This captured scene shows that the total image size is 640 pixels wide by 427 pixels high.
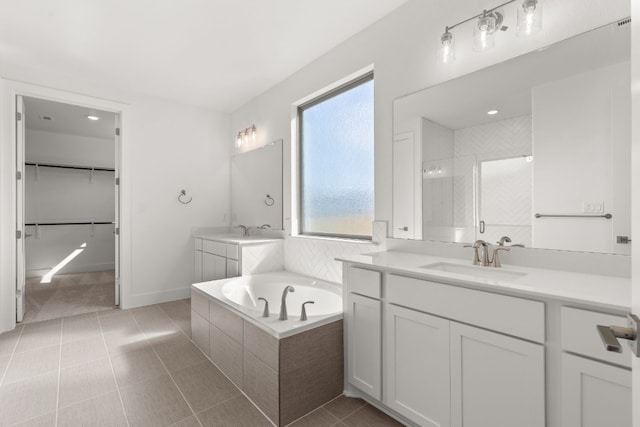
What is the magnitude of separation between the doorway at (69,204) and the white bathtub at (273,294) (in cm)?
243

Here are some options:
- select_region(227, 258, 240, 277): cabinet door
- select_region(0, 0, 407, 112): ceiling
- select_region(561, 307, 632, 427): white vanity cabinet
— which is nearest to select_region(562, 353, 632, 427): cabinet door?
select_region(561, 307, 632, 427): white vanity cabinet

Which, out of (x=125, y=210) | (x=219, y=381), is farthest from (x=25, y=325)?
(x=219, y=381)

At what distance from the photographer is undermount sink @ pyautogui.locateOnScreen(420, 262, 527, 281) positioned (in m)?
1.53

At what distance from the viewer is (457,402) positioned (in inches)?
53.2

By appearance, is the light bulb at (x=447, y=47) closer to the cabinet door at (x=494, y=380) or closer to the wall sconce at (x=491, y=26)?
the wall sconce at (x=491, y=26)

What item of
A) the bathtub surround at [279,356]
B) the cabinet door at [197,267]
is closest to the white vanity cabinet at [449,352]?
the bathtub surround at [279,356]

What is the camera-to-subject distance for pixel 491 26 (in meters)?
1.68

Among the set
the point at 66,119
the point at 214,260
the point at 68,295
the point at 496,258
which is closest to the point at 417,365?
the point at 496,258

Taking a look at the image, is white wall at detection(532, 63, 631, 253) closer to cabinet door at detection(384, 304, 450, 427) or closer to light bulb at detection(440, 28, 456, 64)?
light bulb at detection(440, 28, 456, 64)

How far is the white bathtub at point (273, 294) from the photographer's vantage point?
2036 mm

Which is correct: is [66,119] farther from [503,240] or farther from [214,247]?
[503,240]

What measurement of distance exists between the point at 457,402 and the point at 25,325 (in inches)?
159

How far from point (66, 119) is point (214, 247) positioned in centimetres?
325

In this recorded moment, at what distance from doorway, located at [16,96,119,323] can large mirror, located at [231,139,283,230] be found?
198cm
